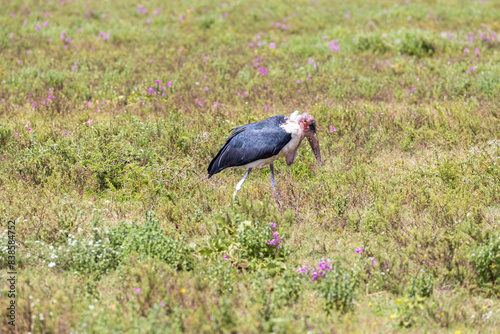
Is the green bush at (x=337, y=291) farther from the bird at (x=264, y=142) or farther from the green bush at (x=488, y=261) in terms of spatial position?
the bird at (x=264, y=142)

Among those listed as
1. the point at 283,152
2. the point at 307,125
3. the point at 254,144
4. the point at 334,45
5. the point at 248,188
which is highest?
the point at 307,125

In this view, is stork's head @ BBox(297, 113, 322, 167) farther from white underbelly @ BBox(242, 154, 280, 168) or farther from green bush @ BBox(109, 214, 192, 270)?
green bush @ BBox(109, 214, 192, 270)

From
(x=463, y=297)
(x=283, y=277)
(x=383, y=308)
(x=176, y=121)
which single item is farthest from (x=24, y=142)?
(x=463, y=297)

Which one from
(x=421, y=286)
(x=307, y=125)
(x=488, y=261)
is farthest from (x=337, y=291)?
(x=307, y=125)

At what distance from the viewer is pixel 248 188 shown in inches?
275

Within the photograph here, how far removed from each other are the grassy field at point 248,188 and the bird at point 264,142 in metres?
0.46

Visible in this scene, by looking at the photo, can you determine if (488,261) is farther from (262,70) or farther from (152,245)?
(262,70)

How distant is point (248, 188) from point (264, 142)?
88 centimetres

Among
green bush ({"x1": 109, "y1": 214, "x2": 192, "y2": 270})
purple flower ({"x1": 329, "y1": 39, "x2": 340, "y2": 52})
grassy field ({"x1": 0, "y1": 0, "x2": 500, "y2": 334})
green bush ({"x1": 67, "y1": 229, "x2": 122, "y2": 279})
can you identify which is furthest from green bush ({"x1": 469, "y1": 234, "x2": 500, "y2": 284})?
purple flower ({"x1": 329, "y1": 39, "x2": 340, "y2": 52})

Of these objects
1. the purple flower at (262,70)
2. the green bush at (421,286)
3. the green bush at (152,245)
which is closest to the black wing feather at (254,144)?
the green bush at (152,245)

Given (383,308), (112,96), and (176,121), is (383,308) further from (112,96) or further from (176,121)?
(112,96)

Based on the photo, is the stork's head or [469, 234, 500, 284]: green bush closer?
[469, 234, 500, 284]: green bush

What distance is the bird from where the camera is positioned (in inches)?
250

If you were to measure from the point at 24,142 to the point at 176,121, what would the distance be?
8.16 feet
